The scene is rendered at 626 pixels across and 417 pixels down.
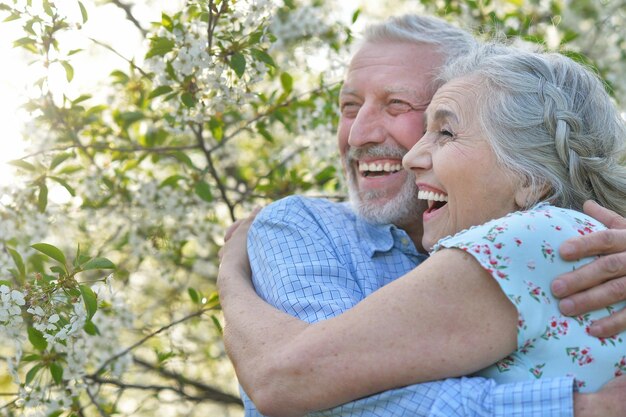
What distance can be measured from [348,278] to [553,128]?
25.7 inches

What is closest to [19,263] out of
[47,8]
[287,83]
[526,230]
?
[47,8]

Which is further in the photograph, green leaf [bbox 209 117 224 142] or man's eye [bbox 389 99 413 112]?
green leaf [bbox 209 117 224 142]

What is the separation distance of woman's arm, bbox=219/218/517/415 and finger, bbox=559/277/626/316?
0.39 ft

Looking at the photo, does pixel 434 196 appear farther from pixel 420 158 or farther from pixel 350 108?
pixel 350 108

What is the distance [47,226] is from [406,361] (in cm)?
202

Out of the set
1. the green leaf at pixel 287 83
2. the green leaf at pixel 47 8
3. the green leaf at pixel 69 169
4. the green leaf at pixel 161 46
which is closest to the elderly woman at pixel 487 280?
the green leaf at pixel 161 46

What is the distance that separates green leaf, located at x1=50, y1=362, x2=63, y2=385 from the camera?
2777 millimetres

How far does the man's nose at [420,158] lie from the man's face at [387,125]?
15.1 inches

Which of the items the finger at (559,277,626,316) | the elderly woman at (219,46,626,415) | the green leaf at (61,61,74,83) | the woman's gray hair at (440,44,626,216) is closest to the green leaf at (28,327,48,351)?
the elderly woman at (219,46,626,415)

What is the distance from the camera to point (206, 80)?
113 inches

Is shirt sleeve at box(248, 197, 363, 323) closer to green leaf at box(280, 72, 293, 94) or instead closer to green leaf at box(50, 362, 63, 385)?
green leaf at box(50, 362, 63, 385)

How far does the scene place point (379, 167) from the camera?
2877mm

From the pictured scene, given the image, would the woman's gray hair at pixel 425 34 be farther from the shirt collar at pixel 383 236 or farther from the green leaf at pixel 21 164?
the green leaf at pixel 21 164

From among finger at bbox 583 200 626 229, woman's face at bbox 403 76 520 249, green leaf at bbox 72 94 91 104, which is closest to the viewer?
finger at bbox 583 200 626 229
